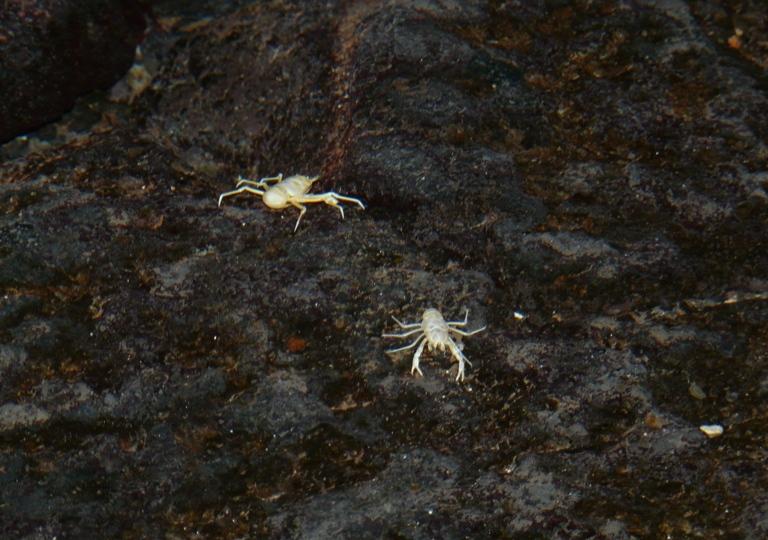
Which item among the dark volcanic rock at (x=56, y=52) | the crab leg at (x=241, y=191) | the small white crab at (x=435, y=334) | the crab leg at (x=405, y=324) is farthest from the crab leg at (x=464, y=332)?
the dark volcanic rock at (x=56, y=52)

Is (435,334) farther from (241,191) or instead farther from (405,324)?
(241,191)

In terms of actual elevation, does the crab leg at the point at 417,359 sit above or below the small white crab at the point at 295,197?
below

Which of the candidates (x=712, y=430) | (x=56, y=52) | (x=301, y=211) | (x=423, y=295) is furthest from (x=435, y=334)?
(x=56, y=52)

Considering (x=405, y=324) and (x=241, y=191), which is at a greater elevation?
(x=241, y=191)

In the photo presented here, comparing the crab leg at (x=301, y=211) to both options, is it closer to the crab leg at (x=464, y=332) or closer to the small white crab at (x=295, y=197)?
the small white crab at (x=295, y=197)

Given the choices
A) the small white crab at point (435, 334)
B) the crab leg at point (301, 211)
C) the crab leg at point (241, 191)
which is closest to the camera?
the small white crab at point (435, 334)

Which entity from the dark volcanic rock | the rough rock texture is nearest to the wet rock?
the rough rock texture
